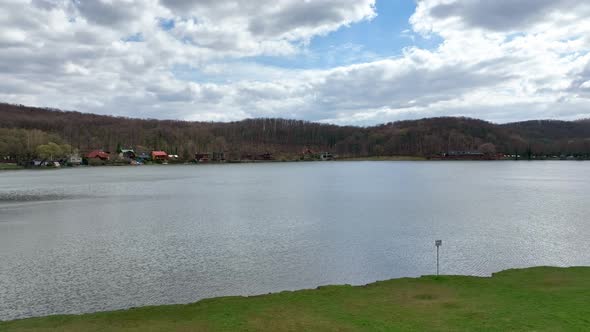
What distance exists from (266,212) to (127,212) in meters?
11.8

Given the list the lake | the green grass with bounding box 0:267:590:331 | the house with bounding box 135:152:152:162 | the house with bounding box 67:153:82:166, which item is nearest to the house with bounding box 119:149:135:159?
the house with bounding box 135:152:152:162

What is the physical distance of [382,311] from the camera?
11.9m

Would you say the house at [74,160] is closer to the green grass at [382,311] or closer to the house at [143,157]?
the house at [143,157]

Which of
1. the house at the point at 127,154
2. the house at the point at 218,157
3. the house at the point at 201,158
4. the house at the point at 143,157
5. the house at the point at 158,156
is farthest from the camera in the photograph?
the house at the point at 218,157

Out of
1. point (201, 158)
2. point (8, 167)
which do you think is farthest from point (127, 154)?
point (8, 167)

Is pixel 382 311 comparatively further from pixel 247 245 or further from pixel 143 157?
pixel 143 157

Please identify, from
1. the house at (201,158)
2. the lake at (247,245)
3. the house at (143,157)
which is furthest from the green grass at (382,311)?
the house at (201,158)

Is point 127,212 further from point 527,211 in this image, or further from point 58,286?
point 527,211

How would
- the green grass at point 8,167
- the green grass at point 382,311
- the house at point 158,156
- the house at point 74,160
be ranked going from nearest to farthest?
the green grass at point 382,311, the green grass at point 8,167, the house at point 74,160, the house at point 158,156

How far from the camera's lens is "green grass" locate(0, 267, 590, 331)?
1068cm

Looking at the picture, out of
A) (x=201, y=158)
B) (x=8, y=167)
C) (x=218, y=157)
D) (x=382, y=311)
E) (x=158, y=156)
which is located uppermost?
(x=158, y=156)

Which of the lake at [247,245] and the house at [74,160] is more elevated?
the house at [74,160]

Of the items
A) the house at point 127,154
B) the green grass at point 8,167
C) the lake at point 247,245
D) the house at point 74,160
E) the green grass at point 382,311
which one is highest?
the house at point 127,154

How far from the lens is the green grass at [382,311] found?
10680 millimetres
